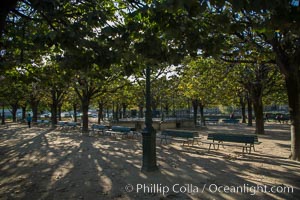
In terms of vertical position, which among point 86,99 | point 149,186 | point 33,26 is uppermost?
point 33,26

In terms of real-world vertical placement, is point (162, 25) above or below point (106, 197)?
above

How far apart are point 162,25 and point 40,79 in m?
7.99

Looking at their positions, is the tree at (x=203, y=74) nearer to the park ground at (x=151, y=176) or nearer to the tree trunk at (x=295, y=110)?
the tree trunk at (x=295, y=110)

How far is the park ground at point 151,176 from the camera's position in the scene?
19.6ft

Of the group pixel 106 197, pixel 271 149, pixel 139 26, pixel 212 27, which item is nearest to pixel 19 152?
pixel 106 197

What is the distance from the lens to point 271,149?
12.0 metres

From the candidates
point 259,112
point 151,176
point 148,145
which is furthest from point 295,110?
point 259,112

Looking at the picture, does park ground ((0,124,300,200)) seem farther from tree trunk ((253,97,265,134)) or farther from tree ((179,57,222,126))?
tree trunk ((253,97,265,134))

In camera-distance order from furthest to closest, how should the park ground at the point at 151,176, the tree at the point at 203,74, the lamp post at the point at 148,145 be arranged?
the tree at the point at 203,74 → the lamp post at the point at 148,145 → the park ground at the point at 151,176

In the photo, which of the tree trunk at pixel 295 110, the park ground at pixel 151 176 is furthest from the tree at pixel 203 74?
the park ground at pixel 151 176

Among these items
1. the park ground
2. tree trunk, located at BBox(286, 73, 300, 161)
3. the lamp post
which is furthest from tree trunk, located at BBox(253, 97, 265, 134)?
the lamp post

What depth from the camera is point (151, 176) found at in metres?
7.43

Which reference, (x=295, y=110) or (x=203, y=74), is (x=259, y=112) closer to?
(x=203, y=74)

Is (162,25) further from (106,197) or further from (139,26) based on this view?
(106,197)
